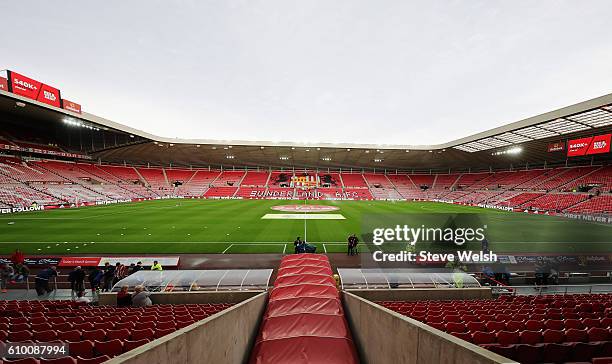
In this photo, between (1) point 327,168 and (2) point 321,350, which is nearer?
A: (2) point 321,350

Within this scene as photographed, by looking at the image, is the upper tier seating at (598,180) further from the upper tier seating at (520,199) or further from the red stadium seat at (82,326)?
the red stadium seat at (82,326)

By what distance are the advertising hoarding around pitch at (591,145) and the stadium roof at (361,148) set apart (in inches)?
70.2

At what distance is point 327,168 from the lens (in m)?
71.5

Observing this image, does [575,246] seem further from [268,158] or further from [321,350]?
[268,158]

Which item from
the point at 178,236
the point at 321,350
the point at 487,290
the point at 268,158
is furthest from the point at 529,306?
the point at 268,158

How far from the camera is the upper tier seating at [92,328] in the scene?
3.75m

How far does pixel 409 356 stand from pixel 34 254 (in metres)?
22.2

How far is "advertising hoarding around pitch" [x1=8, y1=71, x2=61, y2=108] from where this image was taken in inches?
1108

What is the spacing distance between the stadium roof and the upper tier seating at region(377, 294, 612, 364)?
3014 cm

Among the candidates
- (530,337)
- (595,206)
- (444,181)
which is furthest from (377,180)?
(530,337)

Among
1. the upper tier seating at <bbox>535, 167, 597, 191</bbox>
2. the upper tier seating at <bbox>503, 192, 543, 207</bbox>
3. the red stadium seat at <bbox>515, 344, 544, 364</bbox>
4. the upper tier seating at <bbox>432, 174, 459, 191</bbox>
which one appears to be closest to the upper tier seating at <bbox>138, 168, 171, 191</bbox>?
the red stadium seat at <bbox>515, 344, 544, 364</bbox>

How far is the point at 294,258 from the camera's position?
9930 millimetres

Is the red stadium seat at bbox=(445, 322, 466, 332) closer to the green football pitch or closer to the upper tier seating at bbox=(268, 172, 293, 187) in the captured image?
the green football pitch

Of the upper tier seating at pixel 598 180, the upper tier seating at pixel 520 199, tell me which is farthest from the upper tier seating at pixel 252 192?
the upper tier seating at pixel 598 180
